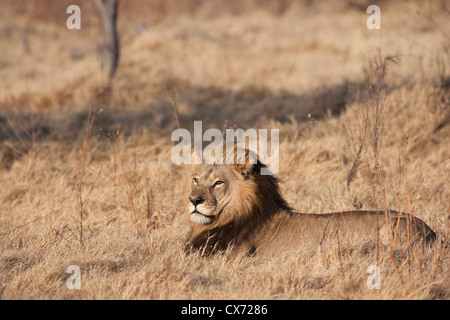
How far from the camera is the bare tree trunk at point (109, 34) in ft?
40.5

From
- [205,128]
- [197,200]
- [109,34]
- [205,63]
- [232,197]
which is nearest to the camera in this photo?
[197,200]

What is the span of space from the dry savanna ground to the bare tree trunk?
0.36m

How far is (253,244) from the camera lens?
191 inches

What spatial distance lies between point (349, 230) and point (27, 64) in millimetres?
11773

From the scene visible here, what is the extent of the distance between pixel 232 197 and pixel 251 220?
256 mm

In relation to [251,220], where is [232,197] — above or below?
above

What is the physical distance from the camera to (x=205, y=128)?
9.49 metres

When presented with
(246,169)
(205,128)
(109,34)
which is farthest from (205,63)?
(246,169)

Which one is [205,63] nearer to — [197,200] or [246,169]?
[246,169]

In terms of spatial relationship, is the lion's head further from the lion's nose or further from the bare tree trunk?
the bare tree trunk
